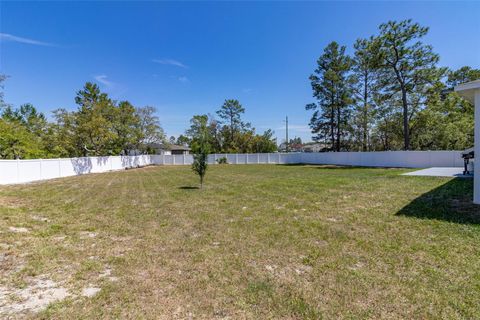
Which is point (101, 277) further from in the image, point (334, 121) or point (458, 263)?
point (334, 121)

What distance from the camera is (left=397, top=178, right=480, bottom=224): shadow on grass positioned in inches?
187

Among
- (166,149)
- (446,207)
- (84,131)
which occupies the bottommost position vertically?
(446,207)

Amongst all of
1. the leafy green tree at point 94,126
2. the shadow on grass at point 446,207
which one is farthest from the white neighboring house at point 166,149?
the shadow on grass at point 446,207

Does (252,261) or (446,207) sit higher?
(446,207)

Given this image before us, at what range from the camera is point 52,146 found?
22422mm

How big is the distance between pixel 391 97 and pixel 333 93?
6.27m

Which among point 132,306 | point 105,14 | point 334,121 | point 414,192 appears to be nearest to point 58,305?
point 132,306

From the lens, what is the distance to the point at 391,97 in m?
22.9

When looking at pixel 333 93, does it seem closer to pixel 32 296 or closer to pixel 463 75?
pixel 463 75

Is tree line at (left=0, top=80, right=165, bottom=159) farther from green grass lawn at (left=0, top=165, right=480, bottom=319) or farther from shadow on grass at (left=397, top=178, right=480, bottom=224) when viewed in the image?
shadow on grass at (left=397, top=178, right=480, bottom=224)

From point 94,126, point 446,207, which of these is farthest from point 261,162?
point 446,207

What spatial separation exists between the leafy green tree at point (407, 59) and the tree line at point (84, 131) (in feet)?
87.7

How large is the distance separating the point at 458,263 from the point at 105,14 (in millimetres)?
14803

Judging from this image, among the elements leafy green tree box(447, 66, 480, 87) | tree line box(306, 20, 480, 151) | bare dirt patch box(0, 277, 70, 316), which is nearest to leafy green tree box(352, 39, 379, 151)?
tree line box(306, 20, 480, 151)
